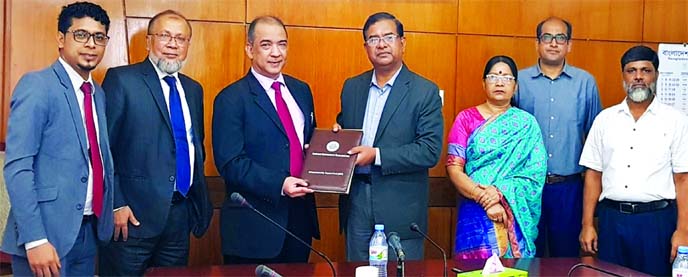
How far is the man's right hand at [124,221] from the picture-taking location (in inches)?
108

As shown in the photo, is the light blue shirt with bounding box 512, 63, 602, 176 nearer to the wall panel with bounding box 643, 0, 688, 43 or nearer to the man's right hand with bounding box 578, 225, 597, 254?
the man's right hand with bounding box 578, 225, 597, 254

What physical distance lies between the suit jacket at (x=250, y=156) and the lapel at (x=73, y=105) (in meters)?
0.57

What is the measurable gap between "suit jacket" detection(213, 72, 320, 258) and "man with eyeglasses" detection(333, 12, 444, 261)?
0.93 feet

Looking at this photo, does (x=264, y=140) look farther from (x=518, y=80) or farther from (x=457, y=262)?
(x=518, y=80)

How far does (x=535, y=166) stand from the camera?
128 inches

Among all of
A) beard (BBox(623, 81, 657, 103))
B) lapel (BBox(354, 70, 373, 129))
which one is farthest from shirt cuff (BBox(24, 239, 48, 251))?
beard (BBox(623, 81, 657, 103))

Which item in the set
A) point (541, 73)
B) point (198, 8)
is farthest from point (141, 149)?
point (541, 73)

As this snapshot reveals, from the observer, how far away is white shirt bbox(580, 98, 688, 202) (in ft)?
10.4

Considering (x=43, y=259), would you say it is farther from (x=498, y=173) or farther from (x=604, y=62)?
(x=604, y=62)

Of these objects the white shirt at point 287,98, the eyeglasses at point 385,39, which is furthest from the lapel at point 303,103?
the eyeglasses at point 385,39

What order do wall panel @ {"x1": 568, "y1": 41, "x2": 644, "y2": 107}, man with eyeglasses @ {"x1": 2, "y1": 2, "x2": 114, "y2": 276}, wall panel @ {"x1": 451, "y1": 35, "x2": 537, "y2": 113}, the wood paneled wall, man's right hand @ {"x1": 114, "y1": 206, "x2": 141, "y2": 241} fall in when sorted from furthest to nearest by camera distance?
wall panel @ {"x1": 568, "y1": 41, "x2": 644, "y2": 107} → wall panel @ {"x1": 451, "y1": 35, "x2": 537, "y2": 113} → the wood paneled wall → man's right hand @ {"x1": 114, "y1": 206, "x2": 141, "y2": 241} → man with eyeglasses @ {"x1": 2, "y1": 2, "x2": 114, "y2": 276}

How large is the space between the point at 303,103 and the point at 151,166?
0.69 metres

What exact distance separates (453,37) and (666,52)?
1250 millimetres

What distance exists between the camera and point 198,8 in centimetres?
375
